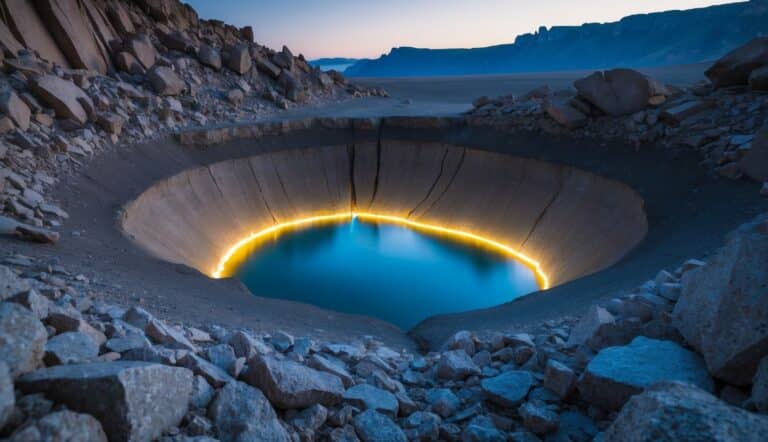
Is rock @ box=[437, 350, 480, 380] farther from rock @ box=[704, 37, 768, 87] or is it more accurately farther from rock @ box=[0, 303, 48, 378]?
rock @ box=[704, 37, 768, 87]

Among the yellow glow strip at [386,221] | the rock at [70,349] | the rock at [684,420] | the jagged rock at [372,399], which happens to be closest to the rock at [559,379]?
the rock at [684,420]

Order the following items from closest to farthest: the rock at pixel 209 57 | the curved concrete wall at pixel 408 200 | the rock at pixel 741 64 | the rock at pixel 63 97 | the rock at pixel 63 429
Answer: the rock at pixel 63 429 < the rock at pixel 63 97 < the rock at pixel 741 64 < the curved concrete wall at pixel 408 200 < the rock at pixel 209 57

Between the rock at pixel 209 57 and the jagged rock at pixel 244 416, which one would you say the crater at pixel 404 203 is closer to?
the rock at pixel 209 57

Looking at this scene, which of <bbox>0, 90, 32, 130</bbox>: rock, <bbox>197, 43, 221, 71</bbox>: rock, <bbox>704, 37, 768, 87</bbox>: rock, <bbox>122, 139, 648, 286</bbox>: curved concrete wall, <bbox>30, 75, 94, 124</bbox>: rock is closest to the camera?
<bbox>0, 90, 32, 130</bbox>: rock

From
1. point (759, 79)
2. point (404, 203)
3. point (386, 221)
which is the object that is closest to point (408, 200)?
point (404, 203)

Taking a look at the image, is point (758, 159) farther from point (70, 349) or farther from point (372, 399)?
point (70, 349)

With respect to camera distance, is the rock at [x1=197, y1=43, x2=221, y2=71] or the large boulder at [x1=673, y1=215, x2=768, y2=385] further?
the rock at [x1=197, y1=43, x2=221, y2=71]

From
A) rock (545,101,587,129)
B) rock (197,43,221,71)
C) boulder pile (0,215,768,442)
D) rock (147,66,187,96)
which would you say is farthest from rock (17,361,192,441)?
rock (197,43,221,71)
